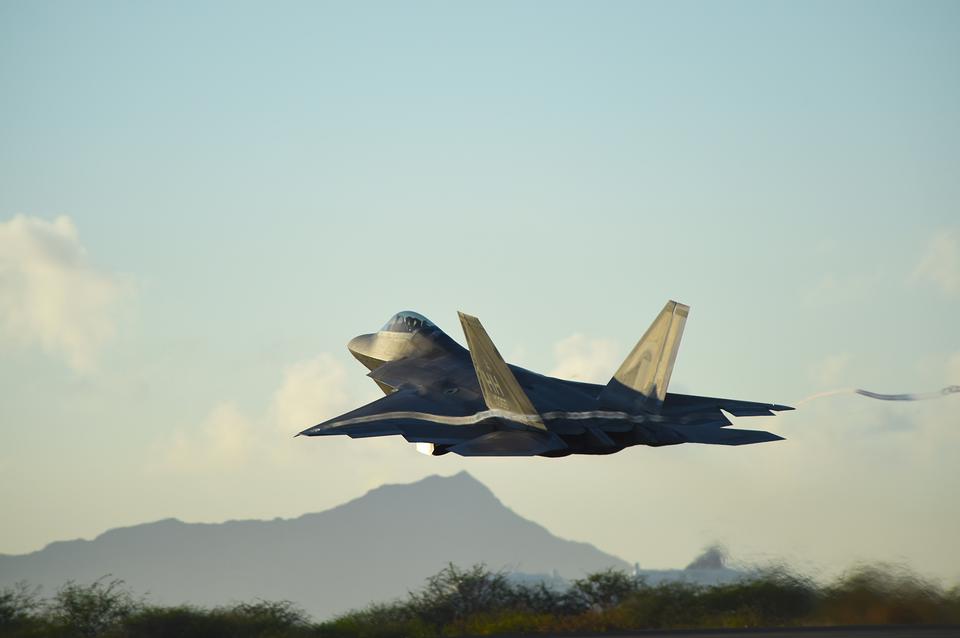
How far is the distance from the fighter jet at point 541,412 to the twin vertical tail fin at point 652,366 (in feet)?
0.10

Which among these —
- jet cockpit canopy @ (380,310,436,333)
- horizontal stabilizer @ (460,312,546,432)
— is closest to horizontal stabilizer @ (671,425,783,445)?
horizontal stabilizer @ (460,312,546,432)

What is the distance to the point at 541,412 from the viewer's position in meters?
34.7

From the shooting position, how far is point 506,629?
116 ft

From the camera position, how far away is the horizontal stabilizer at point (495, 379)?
31484 mm

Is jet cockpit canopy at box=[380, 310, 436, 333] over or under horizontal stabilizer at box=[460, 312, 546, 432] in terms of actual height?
over

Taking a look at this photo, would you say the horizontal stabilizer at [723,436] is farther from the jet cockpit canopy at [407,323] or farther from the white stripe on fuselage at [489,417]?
the jet cockpit canopy at [407,323]

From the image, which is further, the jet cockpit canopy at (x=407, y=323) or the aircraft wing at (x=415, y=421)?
the jet cockpit canopy at (x=407, y=323)

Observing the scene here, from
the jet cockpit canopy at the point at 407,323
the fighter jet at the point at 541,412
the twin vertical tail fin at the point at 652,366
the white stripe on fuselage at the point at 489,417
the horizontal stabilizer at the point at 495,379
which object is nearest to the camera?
the horizontal stabilizer at the point at 495,379

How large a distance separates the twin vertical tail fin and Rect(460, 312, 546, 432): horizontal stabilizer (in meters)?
3.10

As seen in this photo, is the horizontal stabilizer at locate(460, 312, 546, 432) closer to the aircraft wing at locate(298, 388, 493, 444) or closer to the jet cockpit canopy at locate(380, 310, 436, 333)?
the aircraft wing at locate(298, 388, 493, 444)

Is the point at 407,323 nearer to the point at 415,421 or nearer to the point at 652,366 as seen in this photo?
the point at 415,421

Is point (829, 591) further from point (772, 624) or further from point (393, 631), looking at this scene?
point (393, 631)

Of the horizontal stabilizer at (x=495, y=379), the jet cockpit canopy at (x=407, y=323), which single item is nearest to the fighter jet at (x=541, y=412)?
the horizontal stabilizer at (x=495, y=379)

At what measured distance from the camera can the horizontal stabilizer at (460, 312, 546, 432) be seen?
31484mm
